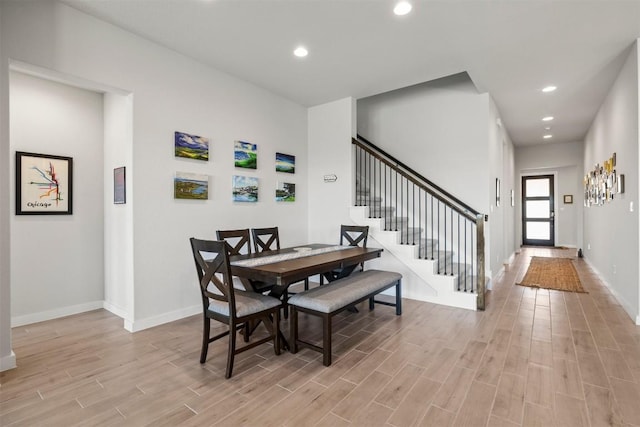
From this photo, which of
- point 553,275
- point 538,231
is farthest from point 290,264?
point 538,231

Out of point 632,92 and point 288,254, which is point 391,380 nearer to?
point 288,254

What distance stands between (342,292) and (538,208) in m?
10.2

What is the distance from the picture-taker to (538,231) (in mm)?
10398

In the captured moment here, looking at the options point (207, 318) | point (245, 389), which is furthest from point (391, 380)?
point (207, 318)

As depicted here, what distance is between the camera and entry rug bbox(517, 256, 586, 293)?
199 inches

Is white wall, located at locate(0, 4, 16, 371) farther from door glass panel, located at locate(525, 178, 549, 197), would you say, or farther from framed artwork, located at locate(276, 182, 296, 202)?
door glass panel, located at locate(525, 178, 549, 197)

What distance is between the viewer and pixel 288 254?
11.5ft

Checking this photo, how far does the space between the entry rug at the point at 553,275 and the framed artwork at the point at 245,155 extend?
4720mm

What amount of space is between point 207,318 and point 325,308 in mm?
961

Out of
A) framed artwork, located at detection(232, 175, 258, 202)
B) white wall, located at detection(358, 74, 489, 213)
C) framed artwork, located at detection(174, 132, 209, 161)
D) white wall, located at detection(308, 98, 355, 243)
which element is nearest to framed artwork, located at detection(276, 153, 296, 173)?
white wall, located at detection(308, 98, 355, 243)

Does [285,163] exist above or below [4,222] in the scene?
above

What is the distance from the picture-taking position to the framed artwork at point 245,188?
4281mm

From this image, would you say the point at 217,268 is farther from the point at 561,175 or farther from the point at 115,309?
the point at 561,175

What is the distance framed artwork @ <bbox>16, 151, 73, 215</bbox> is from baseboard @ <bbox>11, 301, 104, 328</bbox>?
1117 millimetres
